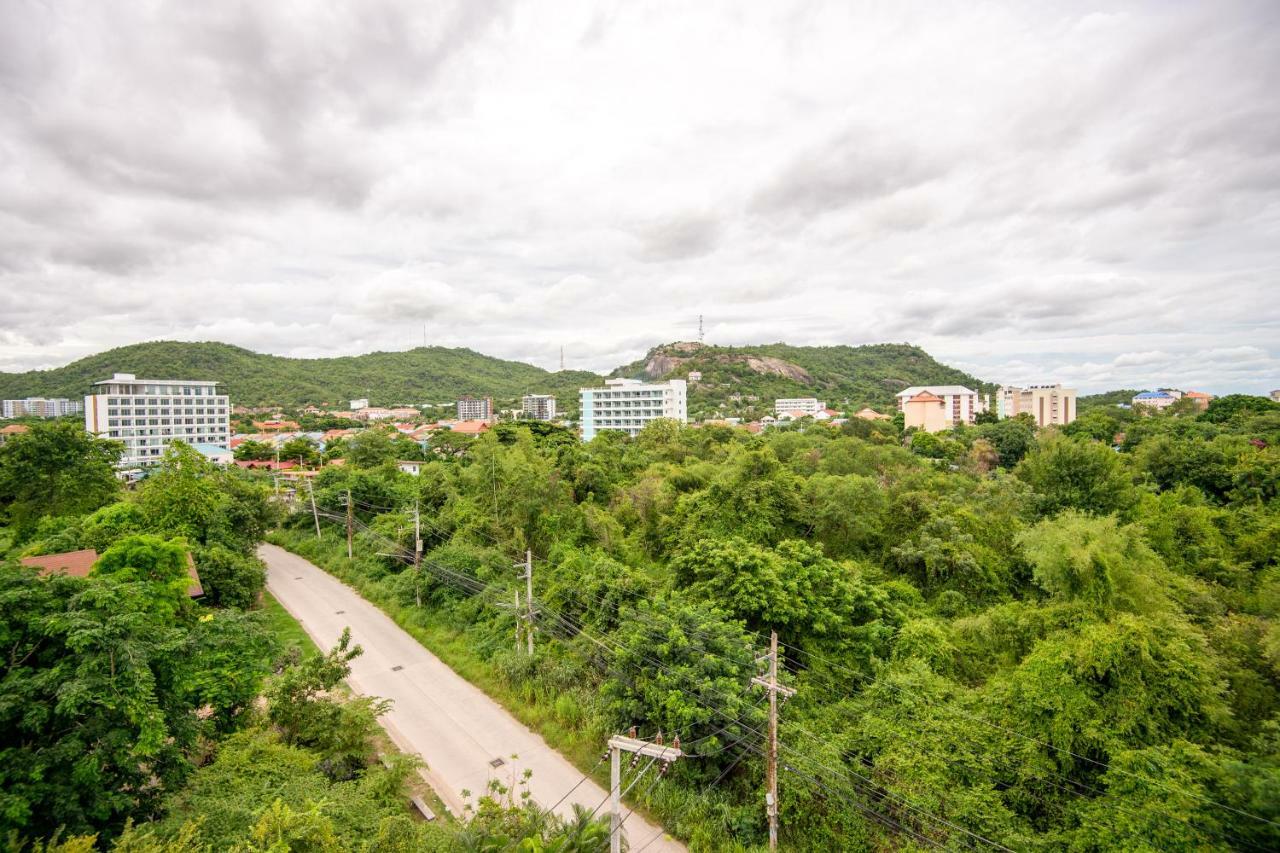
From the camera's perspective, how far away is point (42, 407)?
269 feet

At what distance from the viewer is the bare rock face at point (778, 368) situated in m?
111

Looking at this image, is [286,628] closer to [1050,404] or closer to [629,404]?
[629,404]

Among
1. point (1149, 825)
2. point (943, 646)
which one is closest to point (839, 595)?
point (943, 646)

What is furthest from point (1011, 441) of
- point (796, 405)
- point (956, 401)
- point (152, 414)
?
point (152, 414)

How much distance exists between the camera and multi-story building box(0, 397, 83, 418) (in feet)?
267

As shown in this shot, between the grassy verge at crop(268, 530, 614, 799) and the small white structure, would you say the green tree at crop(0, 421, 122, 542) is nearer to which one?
the grassy verge at crop(268, 530, 614, 799)

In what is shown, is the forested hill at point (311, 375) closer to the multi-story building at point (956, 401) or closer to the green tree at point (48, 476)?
the multi-story building at point (956, 401)

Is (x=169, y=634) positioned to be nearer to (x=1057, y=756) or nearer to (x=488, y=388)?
(x=1057, y=756)

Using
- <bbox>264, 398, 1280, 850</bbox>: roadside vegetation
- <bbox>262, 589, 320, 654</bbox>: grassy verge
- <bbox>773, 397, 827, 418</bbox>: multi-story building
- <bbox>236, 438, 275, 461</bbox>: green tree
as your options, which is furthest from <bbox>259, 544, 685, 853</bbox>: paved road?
<bbox>773, 397, 827, 418</bbox>: multi-story building

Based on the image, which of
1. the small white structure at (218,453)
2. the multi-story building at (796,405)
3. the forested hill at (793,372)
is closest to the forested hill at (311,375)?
the forested hill at (793,372)

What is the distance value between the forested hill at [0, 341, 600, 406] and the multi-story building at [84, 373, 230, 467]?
30.5 meters

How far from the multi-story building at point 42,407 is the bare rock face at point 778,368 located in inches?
4526

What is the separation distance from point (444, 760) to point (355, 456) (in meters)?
29.3

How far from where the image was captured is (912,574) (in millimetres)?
17000
